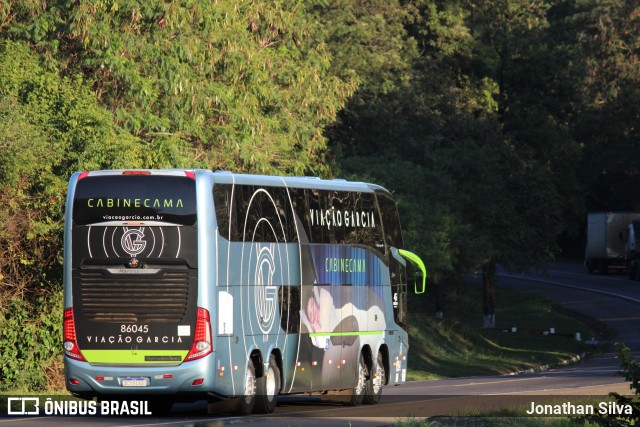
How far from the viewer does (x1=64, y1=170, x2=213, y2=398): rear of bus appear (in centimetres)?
2052

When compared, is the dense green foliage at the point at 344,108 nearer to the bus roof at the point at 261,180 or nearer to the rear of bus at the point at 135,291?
the bus roof at the point at 261,180

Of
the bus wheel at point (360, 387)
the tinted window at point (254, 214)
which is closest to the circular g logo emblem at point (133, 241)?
the tinted window at point (254, 214)

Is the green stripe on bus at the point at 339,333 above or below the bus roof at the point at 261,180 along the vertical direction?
below

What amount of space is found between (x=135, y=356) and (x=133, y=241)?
5.48 ft

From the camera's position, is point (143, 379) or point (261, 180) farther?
point (261, 180)

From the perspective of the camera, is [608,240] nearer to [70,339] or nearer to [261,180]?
[261,180]

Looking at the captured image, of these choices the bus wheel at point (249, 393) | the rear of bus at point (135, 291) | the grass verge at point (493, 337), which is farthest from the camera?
the grass verge at point (493, 337)

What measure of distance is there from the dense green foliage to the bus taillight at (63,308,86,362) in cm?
719

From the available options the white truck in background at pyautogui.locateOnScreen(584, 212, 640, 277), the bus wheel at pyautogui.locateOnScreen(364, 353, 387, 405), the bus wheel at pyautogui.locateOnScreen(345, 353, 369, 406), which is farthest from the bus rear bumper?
the white truck in background at pyautogui.locateOnScreen(584, 212, 640, 277)

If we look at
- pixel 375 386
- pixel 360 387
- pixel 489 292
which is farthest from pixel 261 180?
pixel 489 292

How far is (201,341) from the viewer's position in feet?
67.1

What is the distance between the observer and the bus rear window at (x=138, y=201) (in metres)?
20.8

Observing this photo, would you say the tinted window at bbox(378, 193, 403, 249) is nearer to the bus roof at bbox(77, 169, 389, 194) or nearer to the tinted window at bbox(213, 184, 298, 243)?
the bus roof at bbox(77, 169, 389, 194)

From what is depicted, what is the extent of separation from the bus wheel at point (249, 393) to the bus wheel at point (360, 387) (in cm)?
388
